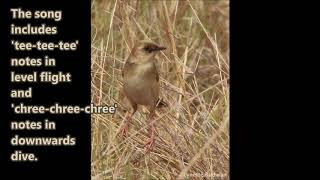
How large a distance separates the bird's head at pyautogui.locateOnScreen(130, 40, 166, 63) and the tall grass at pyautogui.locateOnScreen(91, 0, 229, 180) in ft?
0.55

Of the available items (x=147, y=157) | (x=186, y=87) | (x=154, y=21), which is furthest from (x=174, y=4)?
(x=147, y=157)

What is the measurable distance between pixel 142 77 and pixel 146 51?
0.43 ft

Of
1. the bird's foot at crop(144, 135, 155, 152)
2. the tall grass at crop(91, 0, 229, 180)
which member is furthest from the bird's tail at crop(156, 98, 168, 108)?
the bird's foot at crop(144, 135, 155, 152)

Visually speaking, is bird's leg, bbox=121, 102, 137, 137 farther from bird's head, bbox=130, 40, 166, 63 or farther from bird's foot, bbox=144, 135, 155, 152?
bird's head, bbox=130, 40, 166, 63

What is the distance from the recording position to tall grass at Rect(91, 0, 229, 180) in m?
5.42

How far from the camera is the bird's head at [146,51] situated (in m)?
5.47

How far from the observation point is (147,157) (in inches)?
216

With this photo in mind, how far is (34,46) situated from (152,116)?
70 centimetres

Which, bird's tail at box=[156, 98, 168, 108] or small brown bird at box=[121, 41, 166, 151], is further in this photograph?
bird's tail at box=[156, 98, 168, 108]

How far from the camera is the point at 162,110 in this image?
18.3 feet

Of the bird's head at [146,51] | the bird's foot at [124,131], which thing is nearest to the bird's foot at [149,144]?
the bird's foot at [124,131]

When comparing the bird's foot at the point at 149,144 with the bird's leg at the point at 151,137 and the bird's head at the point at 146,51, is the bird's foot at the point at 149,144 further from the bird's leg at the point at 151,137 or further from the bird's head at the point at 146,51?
the bird's head at the point at 146,51

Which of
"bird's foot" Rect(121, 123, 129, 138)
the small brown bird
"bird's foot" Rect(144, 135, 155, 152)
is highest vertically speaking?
the small brown bird

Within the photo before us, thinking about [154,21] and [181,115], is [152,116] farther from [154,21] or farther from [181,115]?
[154,21]
